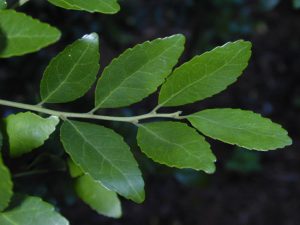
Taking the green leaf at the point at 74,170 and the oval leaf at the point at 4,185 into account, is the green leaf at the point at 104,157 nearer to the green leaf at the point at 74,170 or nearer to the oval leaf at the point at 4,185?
the oval leaf at the point at 4,185

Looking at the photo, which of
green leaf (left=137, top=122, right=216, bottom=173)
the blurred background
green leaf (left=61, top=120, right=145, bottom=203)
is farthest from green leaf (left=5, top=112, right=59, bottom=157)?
the blurred background

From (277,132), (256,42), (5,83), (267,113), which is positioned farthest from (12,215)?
(256,42)

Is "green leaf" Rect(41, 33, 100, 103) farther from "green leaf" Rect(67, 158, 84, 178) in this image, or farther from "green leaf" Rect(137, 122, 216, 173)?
"green leaf" Rect(67, 158, 84, 178)

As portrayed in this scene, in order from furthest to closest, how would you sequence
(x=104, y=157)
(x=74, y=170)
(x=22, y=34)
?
1. (x=74, y=170)
2. (x=104, y=157)
3. (x=22, y=34)

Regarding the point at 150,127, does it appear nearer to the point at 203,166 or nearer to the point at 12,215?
the point at 203,166

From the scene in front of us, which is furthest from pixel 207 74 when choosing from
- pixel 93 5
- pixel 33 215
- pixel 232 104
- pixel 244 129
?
pixel 232 104

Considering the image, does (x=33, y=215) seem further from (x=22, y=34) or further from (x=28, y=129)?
(x=22, y=34)

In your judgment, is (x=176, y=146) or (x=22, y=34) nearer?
(x=22, y=34)

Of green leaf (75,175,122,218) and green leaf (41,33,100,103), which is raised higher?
green leaf (41,33,100,103)
